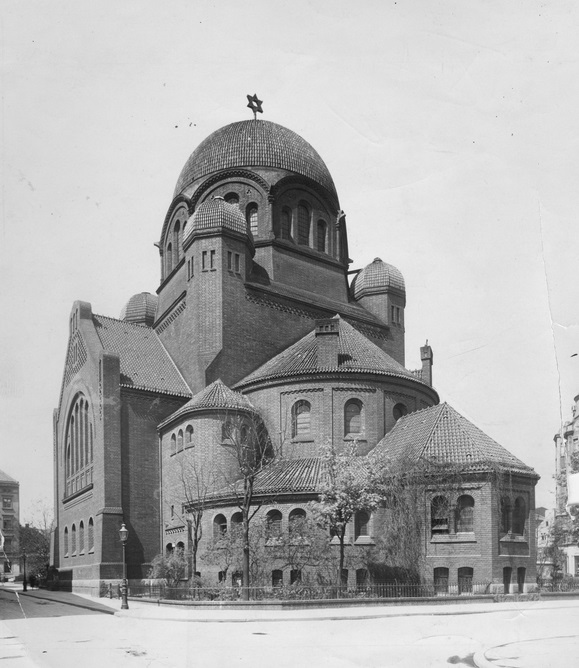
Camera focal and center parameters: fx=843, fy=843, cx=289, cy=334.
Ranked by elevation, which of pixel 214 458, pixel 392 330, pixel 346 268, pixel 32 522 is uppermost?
pixel 346 268

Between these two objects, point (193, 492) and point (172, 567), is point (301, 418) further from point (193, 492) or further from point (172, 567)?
point (172, 567)

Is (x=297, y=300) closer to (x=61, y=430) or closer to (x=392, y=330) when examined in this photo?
(x=392, y=330)

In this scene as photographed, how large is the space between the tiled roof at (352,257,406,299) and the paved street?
31.4 meters

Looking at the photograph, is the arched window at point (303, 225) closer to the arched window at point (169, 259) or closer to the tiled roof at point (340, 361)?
the tiled roof at point (340, 361)

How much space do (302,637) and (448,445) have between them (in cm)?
2033

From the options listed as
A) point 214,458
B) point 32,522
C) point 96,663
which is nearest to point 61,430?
point 214,458

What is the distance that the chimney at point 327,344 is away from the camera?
150 feet

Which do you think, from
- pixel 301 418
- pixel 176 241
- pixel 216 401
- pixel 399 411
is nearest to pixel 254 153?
pixel 176 241

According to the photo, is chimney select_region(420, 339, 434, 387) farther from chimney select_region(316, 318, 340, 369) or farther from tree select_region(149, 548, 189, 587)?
tree select_region(149, 548, 189, 587)

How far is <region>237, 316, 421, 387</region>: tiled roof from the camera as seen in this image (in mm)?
45562

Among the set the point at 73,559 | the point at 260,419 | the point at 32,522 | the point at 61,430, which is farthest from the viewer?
the point at 32,522

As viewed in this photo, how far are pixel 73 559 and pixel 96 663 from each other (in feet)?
122

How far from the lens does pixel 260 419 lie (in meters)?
46.0

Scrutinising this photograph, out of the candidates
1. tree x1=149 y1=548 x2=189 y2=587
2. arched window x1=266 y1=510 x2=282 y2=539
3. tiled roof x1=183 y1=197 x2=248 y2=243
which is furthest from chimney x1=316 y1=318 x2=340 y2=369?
tree x1=149 y1=548 x2=189 y2=587
